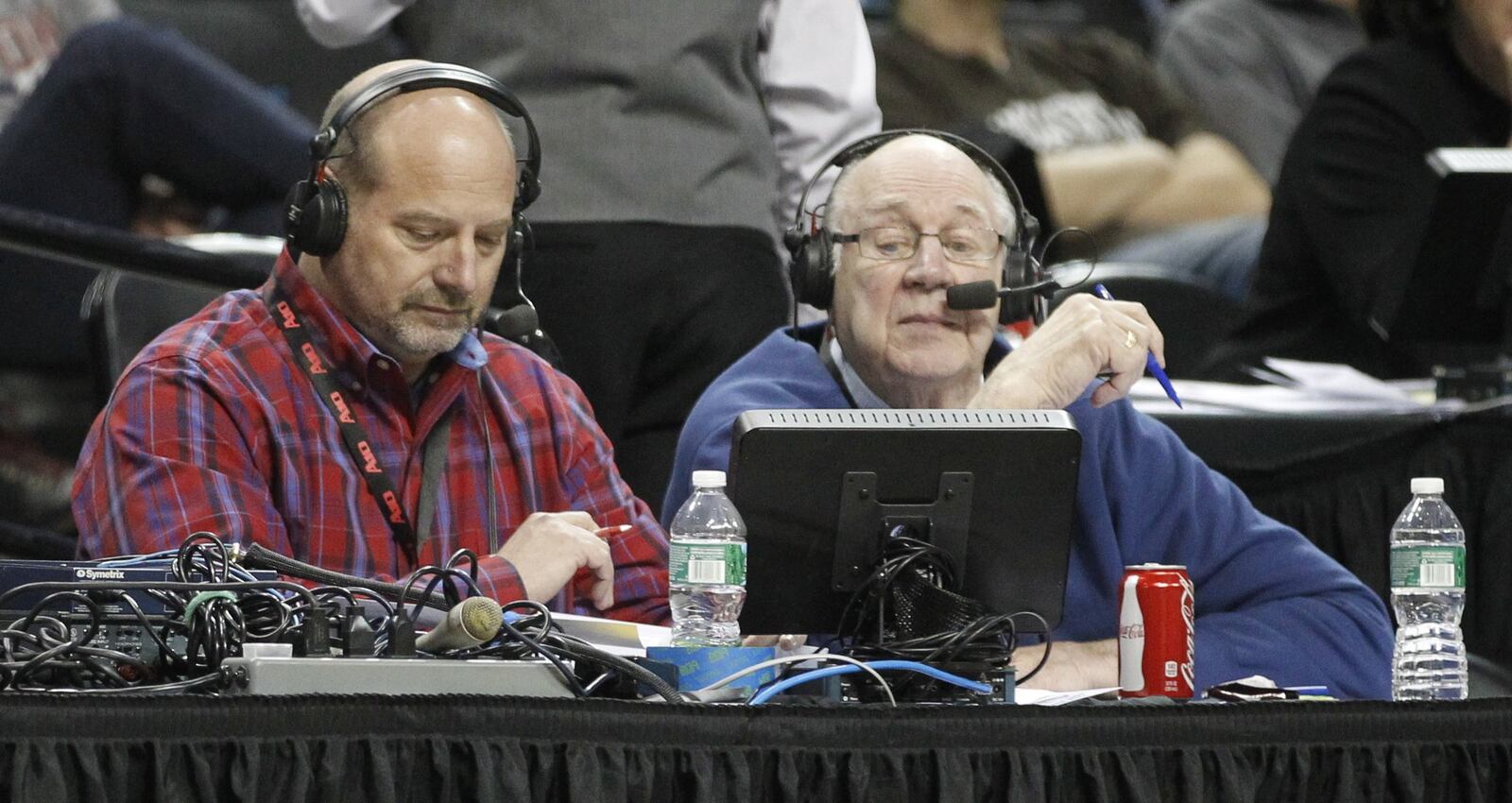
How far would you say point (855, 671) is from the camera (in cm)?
164

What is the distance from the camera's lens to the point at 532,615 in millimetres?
1646

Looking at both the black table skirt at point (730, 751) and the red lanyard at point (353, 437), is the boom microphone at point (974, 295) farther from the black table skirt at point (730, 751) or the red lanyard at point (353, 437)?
the black table skirt at point (730, 751)

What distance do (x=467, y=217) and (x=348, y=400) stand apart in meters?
0.23

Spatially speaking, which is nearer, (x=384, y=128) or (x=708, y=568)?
(x=708, y=568)

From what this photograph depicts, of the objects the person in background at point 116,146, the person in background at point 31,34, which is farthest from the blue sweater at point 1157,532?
the person in background at point 31,34

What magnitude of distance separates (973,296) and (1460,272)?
45.6 inches

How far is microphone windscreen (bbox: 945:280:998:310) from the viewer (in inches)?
89.8

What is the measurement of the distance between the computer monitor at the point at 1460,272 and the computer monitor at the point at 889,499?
146cm

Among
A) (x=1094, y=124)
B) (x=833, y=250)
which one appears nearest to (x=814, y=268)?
(x=833, y=250)

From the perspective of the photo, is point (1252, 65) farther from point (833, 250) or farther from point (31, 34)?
point (833, 250)

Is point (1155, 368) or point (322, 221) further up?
point (322, 221)

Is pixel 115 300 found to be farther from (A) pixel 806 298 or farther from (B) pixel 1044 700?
(B) pixel 1044 700

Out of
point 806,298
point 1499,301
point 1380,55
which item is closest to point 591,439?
point 806,298

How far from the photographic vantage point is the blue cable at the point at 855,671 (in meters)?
1.57
